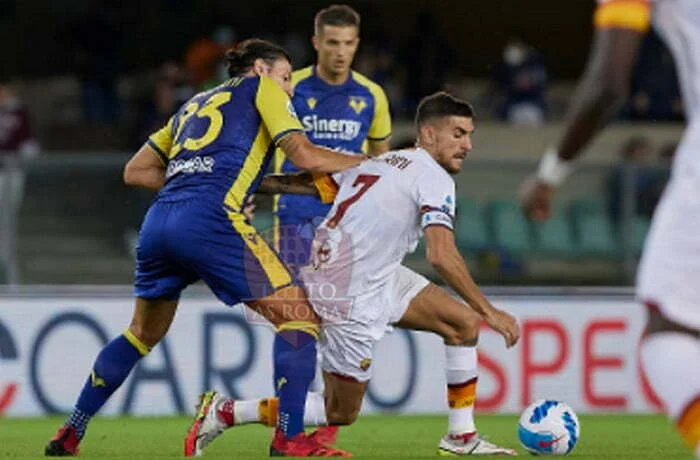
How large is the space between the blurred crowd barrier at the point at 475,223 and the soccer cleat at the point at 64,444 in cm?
545

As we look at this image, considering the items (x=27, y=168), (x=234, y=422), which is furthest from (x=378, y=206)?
(x=27, y=168)

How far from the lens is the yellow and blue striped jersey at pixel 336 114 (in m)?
10.5

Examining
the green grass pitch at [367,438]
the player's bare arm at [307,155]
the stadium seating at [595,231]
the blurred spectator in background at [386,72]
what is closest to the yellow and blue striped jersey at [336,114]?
the green grass pitch at [367,438]

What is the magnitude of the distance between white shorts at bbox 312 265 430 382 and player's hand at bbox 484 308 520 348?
2.80 feet

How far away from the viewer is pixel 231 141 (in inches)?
326

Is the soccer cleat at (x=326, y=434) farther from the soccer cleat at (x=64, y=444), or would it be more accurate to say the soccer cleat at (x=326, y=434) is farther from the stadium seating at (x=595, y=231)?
the stadium seating at (x=595, y=231)

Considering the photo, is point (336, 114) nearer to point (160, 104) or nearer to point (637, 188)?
point (637, 188)

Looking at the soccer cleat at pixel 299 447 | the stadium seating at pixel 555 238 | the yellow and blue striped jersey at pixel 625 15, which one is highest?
the yellow and blue striped jersey at pixel 625 15

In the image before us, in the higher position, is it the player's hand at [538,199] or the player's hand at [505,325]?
the player's hand at [538,199]

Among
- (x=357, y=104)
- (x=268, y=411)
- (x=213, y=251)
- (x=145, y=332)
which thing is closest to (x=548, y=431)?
(x=268, y=411)

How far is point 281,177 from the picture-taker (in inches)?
343

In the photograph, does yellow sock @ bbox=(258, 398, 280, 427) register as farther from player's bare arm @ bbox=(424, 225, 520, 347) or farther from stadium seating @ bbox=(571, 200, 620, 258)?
stadium seating @ bbox=(571, 200, 620, 258)

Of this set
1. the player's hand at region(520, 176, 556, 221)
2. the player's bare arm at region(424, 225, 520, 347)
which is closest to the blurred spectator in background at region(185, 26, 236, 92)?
the player's bare arm at region(424, 225, 520, 347)

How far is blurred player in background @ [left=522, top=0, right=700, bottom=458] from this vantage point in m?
5.10
